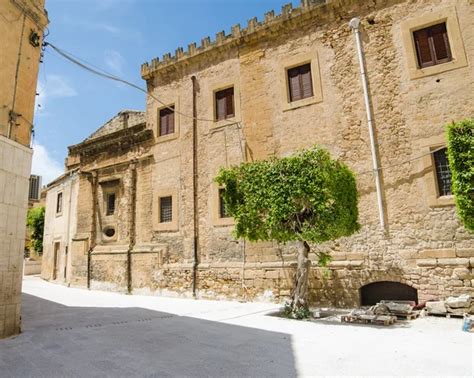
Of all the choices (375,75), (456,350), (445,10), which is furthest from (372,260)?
(445,10)

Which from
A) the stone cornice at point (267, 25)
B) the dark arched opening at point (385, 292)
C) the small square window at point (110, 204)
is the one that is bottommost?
the dark arched opening at point (385, 292)

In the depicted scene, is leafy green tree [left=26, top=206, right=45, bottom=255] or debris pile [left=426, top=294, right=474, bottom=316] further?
leafy green tree [left=26, top=206, right=45, bottom=255]

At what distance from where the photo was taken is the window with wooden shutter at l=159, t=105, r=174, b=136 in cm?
1412

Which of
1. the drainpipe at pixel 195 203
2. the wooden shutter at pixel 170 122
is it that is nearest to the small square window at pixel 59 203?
the wooden shutter at pixel 170 122

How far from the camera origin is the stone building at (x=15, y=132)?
247 inches

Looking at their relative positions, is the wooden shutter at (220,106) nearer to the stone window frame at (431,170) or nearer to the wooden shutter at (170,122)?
the wooden shutter at (170,122)

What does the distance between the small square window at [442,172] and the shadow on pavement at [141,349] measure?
5.84 metres

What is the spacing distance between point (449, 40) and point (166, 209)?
1090cm

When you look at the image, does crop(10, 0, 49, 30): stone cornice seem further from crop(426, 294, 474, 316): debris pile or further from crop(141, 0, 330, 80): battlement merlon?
crop(426, 294, 474, 316): debris pile

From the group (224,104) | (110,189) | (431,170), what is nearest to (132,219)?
(110,189)

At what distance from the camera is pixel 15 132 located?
678 cm

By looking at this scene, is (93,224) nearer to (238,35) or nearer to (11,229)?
(11,229)

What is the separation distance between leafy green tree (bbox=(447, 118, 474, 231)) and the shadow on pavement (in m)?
4.31

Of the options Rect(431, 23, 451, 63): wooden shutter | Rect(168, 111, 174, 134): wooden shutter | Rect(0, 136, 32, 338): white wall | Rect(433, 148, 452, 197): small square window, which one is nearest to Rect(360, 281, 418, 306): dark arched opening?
Rect(433, 148, 452, 197): small square window
